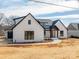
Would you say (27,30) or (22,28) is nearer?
(22,28)

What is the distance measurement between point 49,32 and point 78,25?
19.0 metres

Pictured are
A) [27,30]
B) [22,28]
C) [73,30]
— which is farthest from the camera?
[73,30]

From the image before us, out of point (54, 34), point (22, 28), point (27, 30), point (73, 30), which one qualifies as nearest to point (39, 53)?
point (22, 28)

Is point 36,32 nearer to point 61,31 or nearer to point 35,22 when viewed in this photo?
point 35,22

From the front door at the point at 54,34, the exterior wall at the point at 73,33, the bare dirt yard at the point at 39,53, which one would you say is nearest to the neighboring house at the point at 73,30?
the exterior wall at the point at 73,33

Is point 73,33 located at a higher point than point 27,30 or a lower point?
lower

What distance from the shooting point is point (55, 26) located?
60.9 m

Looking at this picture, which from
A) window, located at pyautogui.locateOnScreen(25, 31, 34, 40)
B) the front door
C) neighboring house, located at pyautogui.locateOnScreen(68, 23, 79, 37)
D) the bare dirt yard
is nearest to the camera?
the bare dirt yard

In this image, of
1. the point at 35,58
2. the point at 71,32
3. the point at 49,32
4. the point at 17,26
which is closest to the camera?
the point at 35,58

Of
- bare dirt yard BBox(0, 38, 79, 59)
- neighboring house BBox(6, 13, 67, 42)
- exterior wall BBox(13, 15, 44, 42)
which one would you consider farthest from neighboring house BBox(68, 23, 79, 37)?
bare dirt yard BBox(0, 38, 79, 59)

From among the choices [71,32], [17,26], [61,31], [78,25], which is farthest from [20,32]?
Result: [78,25]

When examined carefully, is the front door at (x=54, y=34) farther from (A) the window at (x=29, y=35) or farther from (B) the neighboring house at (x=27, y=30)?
(A) the window at (x=29, y=35)

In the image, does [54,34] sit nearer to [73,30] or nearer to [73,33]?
[73,33]

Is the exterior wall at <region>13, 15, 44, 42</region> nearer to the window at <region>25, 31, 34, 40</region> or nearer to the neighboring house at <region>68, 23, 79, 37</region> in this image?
the window at <region>25, 31, 34, 40</region>
